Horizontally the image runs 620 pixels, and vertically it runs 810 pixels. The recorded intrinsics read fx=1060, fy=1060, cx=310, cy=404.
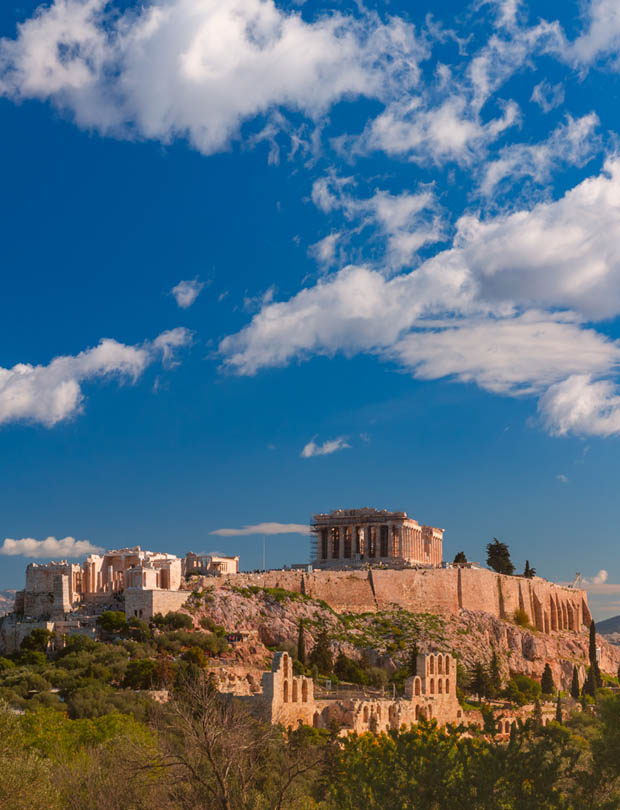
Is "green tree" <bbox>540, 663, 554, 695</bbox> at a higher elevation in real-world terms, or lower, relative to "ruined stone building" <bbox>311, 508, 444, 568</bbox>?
lower

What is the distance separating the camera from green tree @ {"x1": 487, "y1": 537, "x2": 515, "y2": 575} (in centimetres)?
11244

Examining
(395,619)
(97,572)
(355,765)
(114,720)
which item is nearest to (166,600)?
(97,572)

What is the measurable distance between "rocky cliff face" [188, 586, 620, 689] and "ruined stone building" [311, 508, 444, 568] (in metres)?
14.6

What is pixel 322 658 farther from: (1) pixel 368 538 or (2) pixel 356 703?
(1) pixel 368 538

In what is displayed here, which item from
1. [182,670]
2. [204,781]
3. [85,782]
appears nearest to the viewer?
[204,781]

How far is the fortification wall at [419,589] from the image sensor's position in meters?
88.2

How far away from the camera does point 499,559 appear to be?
11325cm

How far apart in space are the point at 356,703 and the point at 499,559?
71411 mm

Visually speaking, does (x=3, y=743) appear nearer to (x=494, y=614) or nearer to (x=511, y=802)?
(x=511, y=802)

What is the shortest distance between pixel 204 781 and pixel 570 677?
72.6 metres

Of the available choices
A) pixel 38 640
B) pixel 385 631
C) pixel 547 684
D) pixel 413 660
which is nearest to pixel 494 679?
pixel 413 660

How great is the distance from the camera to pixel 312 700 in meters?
43.3

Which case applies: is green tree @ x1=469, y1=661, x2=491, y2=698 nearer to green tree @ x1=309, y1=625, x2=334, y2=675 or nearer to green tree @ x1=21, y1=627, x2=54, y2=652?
green tree @ x1=309, y1=625, x2=334, y2=675

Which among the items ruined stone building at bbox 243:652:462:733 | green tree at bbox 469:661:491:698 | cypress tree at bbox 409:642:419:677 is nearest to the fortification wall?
cypress tree at bbox 409:642:419:677
